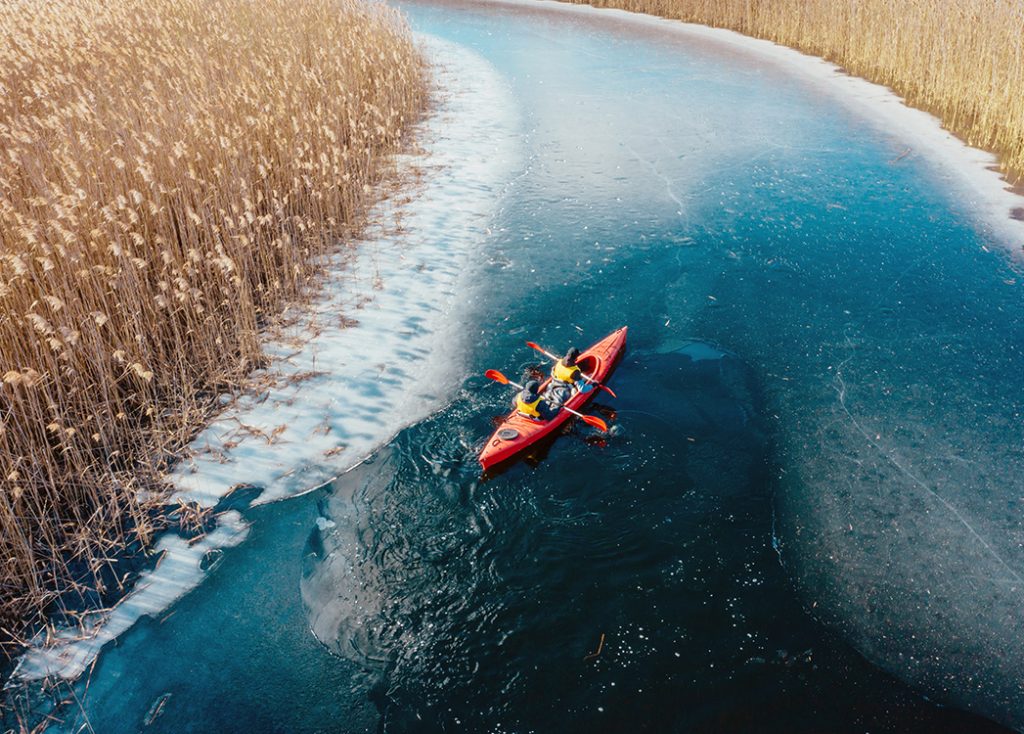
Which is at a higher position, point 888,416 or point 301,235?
point 301,235

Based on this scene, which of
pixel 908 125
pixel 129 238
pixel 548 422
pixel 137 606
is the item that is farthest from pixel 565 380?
pixel 908 125

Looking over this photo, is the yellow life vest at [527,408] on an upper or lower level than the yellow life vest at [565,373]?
lower

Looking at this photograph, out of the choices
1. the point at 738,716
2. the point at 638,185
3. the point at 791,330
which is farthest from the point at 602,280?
the point at 738,716

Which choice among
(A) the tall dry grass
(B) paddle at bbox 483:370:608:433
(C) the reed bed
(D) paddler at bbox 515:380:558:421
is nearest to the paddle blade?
(B) paddle at bbox 483:370:608:433

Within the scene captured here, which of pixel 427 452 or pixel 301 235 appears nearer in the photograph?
pixel 427 452

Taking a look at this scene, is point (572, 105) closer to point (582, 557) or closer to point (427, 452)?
point (427, 452)

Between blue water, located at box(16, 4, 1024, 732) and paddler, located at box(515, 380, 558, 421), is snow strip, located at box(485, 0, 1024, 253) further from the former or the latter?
paddler, located at box(515, 380, 558, 421)

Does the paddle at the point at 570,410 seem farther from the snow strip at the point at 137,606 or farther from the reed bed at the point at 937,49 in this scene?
the reed bed at the point at 937,49

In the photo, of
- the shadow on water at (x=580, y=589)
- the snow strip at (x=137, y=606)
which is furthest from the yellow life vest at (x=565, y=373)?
the snow strip at (x=137, y=606)
